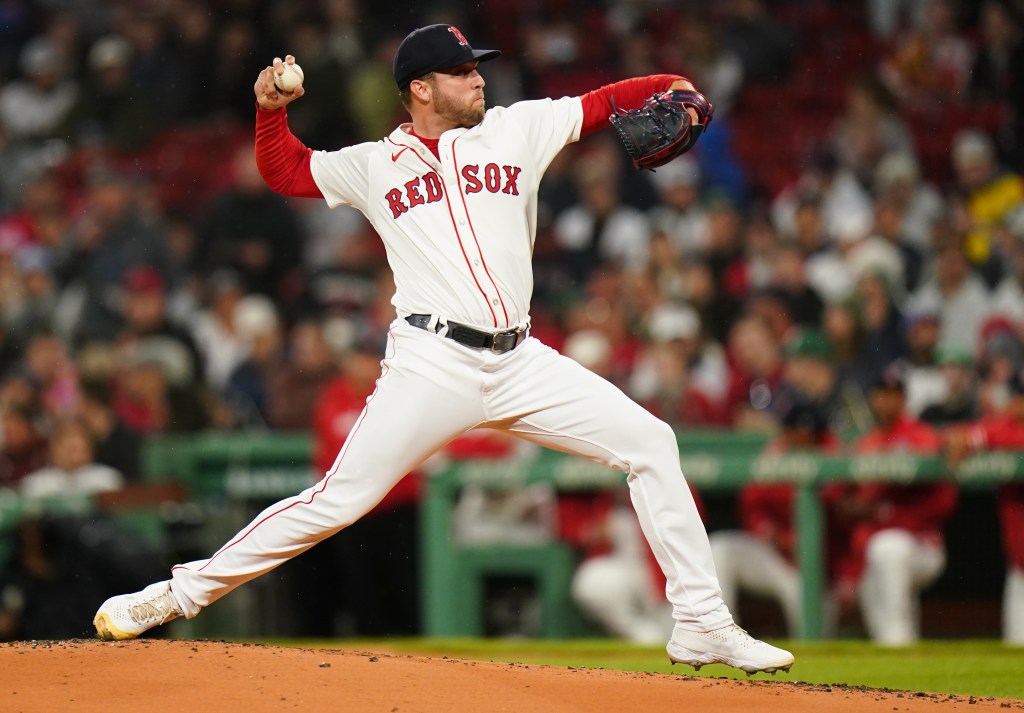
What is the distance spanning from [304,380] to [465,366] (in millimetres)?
5088

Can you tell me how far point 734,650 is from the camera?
4.48m

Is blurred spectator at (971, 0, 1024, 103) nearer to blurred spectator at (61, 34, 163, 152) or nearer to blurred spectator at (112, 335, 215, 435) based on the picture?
blurred spectator at (112, 335, 215, 435)

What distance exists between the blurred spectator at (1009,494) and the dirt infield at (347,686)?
2799 mm

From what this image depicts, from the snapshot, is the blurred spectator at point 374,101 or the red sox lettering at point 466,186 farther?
the blurred spectator at point 374,101

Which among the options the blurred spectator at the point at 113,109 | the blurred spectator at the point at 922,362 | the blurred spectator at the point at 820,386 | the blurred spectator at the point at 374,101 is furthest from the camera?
the blurred spectator at the point at 113,109

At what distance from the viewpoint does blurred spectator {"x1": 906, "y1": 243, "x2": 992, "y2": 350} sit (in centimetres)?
899

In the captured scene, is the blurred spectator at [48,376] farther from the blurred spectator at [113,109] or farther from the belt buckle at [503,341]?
the belt buckle at [503,341]

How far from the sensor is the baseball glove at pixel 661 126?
4523 millimetres

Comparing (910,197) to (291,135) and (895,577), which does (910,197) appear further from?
(291,135)

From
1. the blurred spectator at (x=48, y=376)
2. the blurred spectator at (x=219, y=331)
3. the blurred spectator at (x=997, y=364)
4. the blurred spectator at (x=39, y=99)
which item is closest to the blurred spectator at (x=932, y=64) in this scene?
the blurred spectator at (x=997, y=364)

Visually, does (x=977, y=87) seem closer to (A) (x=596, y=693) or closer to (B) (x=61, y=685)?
(A) (x=596, y=693)

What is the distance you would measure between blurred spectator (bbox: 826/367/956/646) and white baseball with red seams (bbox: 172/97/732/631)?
3.03 meters

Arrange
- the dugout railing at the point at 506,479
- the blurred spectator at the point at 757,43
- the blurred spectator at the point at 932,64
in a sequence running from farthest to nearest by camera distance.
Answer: the blurred spectator at the point at 757,43 < the blurred spectator at the point at 932,64 < the dugout railing at the point at 506,479

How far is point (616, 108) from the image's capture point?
15.5ft
